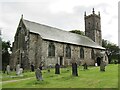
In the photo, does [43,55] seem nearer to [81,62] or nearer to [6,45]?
[81,62]

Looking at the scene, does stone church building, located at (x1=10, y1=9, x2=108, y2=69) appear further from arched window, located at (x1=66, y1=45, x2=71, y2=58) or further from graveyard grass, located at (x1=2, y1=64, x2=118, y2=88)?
graveyard grass, located at (x1=2, y1=64, x2=118, y2=88)

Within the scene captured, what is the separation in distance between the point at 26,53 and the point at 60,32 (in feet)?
43.2

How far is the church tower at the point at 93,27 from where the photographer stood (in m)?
66.4

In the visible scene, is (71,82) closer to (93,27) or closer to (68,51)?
(68,51)

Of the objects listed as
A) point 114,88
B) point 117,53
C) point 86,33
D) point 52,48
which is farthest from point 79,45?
point 117,53

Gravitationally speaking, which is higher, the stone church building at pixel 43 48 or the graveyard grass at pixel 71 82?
the stone church building at pixel 43 48

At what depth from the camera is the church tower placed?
66438mm

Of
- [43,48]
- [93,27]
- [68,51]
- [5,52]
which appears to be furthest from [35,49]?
[93,27]

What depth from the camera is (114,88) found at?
16.3 metres

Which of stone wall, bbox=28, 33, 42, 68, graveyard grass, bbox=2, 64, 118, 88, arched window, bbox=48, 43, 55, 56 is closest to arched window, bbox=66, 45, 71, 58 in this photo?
arched window, bbox=48, 43, 55, 56

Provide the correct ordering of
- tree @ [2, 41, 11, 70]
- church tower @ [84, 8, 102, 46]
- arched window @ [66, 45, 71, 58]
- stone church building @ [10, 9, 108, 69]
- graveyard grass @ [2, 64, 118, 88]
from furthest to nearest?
church tower @ [84, 8, 102, 46] < tree @ [2, 41, 11, 70] < arched window @ [66, 45, 71, 58] < stone church building @ [10, 9, 108, 69] < graveyard grass @ [2, 64, 118, 88]

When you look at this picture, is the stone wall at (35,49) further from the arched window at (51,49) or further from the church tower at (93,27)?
the church tower at (93,27)

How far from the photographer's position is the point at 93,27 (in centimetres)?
6644

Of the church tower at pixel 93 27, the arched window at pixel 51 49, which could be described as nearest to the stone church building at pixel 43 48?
the arched window at pixel 51 49
